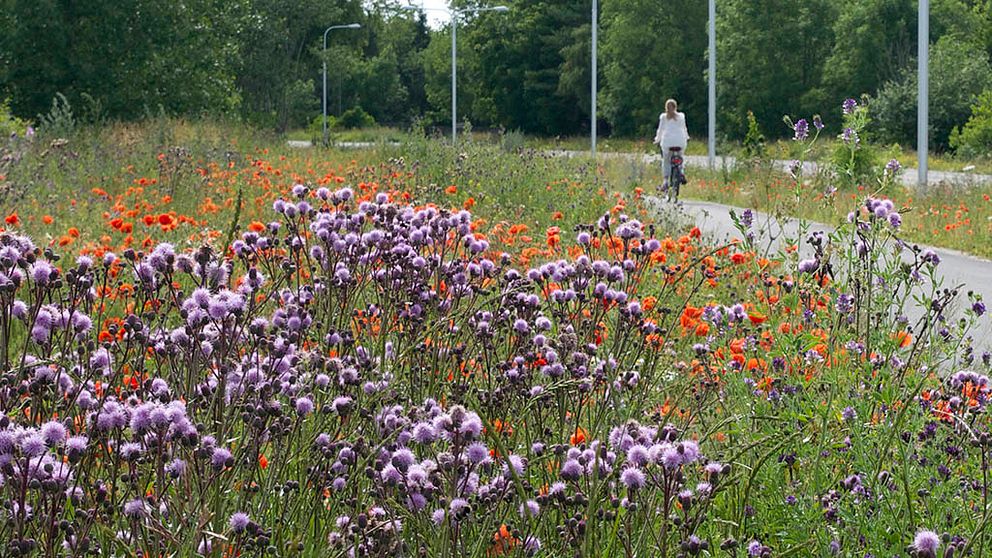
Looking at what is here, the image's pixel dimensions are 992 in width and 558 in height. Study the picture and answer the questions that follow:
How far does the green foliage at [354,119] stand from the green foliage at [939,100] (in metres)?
44.1

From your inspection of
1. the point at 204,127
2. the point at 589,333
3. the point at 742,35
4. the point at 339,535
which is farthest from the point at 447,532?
the point at 742,35

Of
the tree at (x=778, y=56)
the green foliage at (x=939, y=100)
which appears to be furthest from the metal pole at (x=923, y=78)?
the tree at (x=778, y=56)

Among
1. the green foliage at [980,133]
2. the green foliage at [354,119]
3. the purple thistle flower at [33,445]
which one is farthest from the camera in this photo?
the green foliage at [354,119]

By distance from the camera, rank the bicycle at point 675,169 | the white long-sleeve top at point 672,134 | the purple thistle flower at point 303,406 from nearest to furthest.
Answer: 1. the purple thistle flower at point 303,406
2. the bicycle at point 675,169
3. the white long-sleeve top at point 672,134

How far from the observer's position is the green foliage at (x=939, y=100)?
41844 millimetres

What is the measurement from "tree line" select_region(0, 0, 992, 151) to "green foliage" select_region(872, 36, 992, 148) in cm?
6

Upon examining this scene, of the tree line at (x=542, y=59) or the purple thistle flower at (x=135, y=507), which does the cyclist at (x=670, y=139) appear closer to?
the tree line at (x=542, y=59)

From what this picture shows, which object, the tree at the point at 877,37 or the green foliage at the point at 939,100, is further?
the tree at the point at 877,37

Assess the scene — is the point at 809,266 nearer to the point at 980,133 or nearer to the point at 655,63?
the point at 980,133

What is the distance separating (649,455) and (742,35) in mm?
58249

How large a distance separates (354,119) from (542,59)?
63.3ft

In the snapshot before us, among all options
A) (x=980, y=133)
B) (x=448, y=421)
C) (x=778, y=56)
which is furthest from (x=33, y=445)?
(x=778, y=56)

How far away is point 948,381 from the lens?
3.87 metres

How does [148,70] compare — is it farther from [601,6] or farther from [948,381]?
[601,6]
